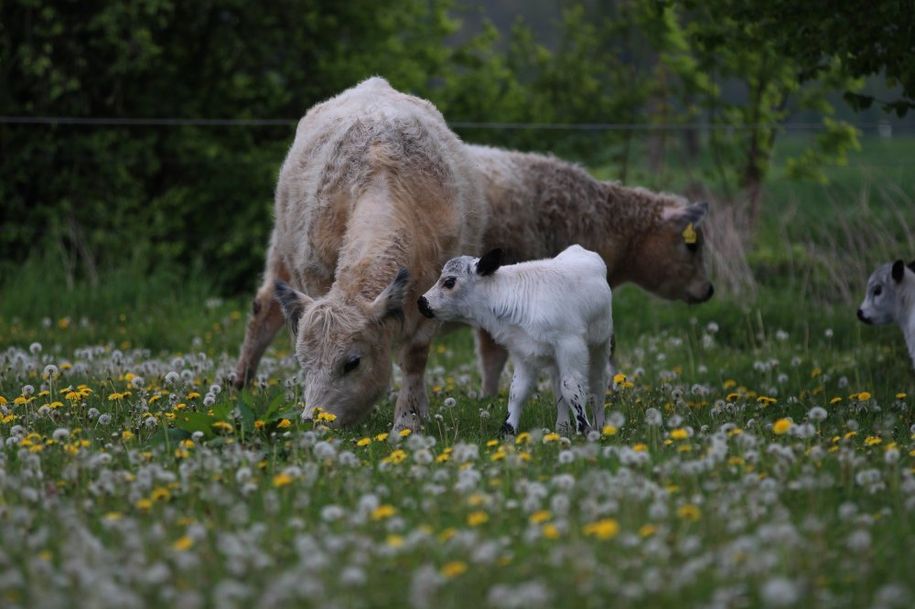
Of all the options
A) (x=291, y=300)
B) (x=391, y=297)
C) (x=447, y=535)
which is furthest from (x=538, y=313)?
(x=447, y=535)

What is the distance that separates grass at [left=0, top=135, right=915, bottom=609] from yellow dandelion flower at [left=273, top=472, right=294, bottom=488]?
0.02 metres

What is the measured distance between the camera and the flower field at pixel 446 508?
448 cm

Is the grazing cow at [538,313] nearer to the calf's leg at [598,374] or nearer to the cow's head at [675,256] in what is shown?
the calf's leg at [598,374]

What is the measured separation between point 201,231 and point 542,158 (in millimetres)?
7631

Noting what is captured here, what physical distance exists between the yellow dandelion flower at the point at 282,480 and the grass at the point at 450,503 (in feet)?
0.08

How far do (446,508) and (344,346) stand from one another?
8.57 feet

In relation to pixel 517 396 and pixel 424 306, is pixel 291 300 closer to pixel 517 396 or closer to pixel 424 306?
pixel 424 306

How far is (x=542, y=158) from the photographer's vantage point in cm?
1257

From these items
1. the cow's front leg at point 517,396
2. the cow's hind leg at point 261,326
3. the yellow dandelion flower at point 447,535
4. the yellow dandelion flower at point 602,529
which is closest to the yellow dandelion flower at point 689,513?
the yellow dandelion flower at point 602,529

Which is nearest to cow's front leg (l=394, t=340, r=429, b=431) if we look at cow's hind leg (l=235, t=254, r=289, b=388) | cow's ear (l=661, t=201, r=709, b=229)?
cow's hind leg (l=235, t=254, r=289, b=388)

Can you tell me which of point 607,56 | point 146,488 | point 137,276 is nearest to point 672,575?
point 146,488

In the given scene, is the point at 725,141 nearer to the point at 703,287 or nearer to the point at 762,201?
the point at 762,201

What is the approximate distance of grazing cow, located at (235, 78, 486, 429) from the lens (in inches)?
322

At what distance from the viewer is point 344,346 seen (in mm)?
8102
